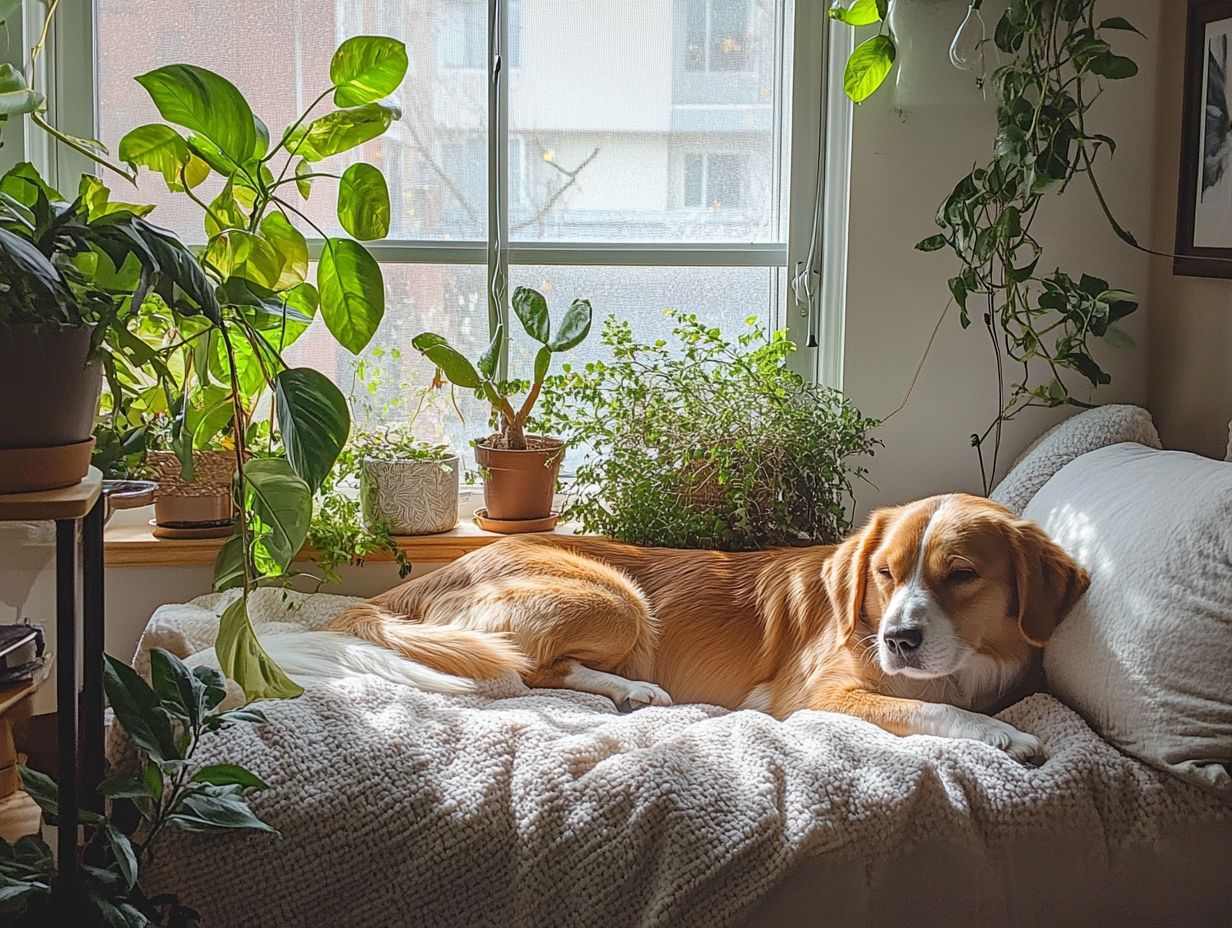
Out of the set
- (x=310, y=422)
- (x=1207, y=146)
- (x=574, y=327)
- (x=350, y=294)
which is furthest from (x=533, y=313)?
(x=1207, y=146)

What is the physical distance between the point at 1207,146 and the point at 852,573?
1.04 meters

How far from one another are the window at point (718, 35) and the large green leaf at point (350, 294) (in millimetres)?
1039

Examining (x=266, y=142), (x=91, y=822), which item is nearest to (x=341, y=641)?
(x=91, y=822)

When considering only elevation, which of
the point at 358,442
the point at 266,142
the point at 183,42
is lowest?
the point at 358,442

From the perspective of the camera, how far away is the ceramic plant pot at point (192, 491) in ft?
7.88

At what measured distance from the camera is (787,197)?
8.75 ft

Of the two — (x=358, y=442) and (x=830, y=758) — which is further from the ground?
(x=358, y=442)

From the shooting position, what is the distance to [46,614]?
1.59 m

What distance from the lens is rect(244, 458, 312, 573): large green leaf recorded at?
1.50 meters

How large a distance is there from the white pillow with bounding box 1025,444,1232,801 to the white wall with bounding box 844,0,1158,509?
63 cm

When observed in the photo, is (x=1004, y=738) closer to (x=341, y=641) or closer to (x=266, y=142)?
(x=341, y=641)

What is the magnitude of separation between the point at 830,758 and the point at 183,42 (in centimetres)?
193

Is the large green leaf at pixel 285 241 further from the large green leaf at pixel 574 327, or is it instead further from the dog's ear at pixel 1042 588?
the dog's ear at pixel 1042 588

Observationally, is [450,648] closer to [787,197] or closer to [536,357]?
[536,357]
